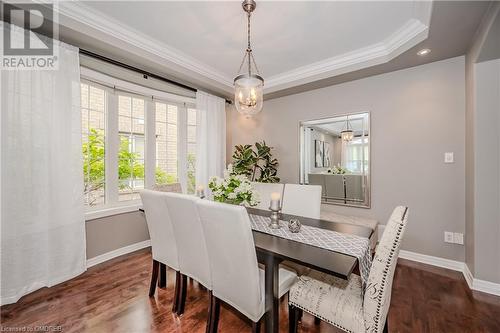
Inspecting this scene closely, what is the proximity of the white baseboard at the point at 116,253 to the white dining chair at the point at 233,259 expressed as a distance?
198 cm

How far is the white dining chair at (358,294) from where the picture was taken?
107cm

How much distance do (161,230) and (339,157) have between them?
2.69 metres

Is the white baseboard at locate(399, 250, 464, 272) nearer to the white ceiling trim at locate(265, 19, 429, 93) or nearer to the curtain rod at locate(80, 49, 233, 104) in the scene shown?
the white ceiling trim at locate(265, 19, 429, 93)

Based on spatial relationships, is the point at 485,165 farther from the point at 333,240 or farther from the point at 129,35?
the point at 129,35

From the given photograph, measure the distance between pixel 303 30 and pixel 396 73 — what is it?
147 centimetres

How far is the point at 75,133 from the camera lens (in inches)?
92.9

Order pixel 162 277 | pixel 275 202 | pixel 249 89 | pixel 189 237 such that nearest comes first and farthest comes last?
pixel 189 237
pixel 275 202
pixel 249 89
pixel 162 277

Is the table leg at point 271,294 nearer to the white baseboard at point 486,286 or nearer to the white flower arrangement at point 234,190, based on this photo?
the white flower arrangement at point 234,190

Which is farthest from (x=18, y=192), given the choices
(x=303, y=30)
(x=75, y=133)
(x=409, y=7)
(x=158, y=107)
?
(x=409, y=7)

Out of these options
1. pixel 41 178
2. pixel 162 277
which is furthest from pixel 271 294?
pixel 41 178

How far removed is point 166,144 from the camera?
3.49 meters

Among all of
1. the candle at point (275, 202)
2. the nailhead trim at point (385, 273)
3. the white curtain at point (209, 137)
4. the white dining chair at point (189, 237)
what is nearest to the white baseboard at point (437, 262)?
the white curtain at point (209, 137)

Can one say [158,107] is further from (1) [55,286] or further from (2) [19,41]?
(1) [55,286]

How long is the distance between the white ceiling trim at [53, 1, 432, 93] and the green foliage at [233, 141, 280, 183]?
41.5 inches
